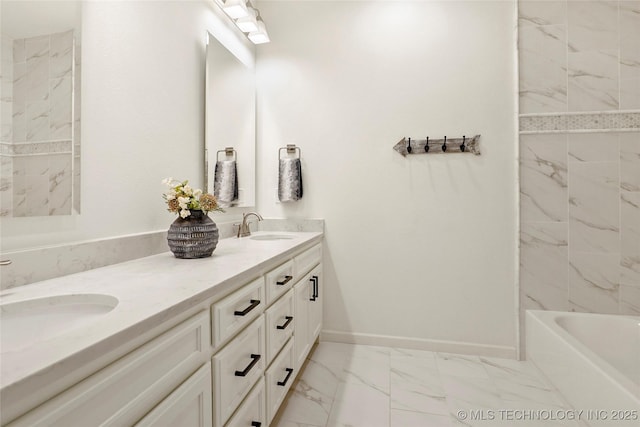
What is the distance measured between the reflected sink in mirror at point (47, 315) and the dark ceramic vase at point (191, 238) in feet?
1.72

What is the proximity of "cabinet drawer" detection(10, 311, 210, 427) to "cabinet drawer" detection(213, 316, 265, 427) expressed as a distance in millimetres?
111

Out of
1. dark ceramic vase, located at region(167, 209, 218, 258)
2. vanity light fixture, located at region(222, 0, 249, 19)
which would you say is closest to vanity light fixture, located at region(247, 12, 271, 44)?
vanity light fixture, located at region(222, 0, 249, 19)

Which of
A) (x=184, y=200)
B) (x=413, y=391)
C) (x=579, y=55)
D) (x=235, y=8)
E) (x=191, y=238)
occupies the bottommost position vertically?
(x=413, y=391)

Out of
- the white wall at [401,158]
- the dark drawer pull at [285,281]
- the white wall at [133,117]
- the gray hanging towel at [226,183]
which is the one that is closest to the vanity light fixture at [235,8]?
the white wall at [133,117]

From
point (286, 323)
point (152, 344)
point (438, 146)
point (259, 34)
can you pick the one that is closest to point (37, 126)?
point (152, 344)

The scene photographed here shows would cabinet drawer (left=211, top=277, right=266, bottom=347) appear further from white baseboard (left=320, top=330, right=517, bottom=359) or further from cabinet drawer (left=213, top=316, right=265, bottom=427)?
white baseboard (left=320, top=330, right=517, bottom=359)

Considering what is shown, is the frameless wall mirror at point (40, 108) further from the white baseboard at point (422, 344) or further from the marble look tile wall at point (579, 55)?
the marble look tile wall at point (579, 55)

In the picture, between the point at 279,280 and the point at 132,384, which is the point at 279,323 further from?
the point at 132,384

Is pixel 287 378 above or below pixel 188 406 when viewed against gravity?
below

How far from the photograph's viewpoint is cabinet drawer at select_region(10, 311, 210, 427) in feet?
1.79

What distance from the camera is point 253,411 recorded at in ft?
4.16

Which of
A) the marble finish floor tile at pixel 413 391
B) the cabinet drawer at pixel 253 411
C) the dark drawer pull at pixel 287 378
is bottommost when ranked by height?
the marble finish floor tile at pixel 413 391

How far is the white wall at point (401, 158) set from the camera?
233 cm

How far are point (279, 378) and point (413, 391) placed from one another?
847 millimetres
